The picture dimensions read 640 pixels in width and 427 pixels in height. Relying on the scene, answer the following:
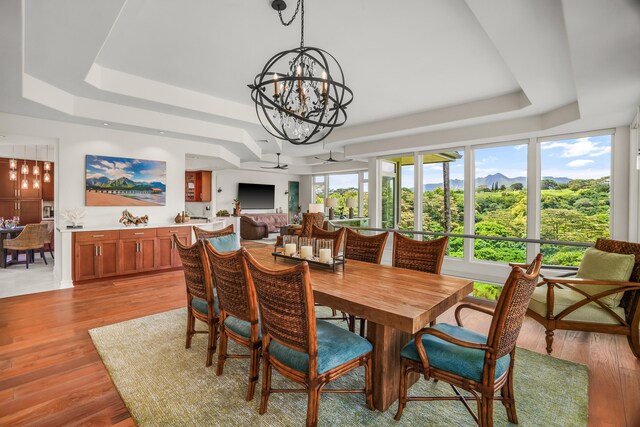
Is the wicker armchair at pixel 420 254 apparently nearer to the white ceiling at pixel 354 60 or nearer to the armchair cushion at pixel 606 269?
the armchair cushion at pixel 606 269

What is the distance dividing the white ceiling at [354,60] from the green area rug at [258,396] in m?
2.42

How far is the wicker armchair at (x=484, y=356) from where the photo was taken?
149 cm

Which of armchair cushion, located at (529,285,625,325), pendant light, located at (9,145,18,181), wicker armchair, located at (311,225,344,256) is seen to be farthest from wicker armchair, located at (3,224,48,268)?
armchair cushion, located at (529,285,625,325)

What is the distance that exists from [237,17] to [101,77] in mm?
2231

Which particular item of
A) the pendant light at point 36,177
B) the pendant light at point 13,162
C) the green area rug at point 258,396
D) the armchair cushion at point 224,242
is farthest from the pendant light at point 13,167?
the armchair cushion at point 224,242

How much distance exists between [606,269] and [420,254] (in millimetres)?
1672

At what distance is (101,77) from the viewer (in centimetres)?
378

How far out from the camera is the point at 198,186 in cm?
1045

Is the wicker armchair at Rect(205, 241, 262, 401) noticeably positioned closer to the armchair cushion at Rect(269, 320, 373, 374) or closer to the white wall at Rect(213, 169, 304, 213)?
the armchair cushion at Rect(269, 320, 373, 374)

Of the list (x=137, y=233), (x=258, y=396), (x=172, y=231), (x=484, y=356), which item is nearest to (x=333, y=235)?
(x=258, y=396)

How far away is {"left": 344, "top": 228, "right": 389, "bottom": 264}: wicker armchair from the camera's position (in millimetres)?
3104

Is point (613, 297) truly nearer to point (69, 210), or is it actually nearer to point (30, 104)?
point (30, 104)

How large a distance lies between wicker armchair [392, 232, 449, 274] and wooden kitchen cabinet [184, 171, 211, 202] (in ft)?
28.2

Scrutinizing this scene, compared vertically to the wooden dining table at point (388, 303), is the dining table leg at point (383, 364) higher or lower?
lower
